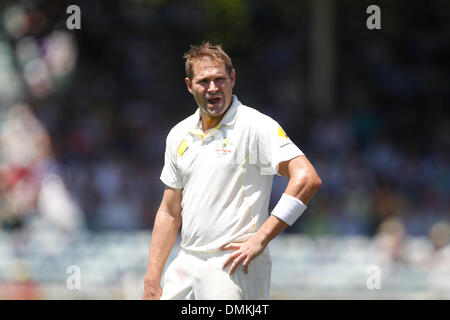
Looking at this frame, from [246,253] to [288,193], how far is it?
1.29 feet

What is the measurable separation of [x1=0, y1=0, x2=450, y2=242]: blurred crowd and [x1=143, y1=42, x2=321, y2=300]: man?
23.1 feet

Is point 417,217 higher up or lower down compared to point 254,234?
lower down

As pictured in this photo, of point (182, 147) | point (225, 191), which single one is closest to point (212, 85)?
point (182, 147)

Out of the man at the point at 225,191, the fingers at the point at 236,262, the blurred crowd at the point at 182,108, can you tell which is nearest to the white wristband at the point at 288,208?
the man at the point at 225,191

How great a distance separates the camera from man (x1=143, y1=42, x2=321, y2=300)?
4754 millimetres

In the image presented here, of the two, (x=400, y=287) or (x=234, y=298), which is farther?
(x=400, y=287)

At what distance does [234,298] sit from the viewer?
15.7 feet

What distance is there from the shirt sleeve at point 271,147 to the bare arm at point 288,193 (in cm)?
4

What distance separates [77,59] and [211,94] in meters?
11.1

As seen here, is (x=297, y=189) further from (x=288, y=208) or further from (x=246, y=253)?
(x=246, y=253)

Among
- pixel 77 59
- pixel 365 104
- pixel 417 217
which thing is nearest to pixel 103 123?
pixel 77 59

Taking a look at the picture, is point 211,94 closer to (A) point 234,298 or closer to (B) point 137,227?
(A) point 234,298

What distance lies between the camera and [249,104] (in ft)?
49.6

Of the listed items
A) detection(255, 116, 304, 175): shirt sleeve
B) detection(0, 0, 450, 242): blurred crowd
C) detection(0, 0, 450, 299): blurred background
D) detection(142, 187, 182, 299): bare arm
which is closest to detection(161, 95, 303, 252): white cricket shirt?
detection(255, 116, 304, 175): shirt sleeve
